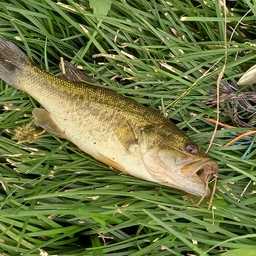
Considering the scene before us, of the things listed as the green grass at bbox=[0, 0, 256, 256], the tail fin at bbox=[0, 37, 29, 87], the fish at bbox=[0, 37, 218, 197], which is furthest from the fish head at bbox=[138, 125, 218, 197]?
the tail fin at bbox=[0, 37, 29, 87]

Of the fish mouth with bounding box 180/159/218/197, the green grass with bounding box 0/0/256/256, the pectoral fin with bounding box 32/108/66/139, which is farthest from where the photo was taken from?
the pectoral fin with bounding box 32/108/66/139

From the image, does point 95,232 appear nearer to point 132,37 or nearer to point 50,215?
point 50,215

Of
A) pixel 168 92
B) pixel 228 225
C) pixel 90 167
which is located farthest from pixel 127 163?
pixel 228 225

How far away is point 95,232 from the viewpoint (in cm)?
296

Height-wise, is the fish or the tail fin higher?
the tail fin

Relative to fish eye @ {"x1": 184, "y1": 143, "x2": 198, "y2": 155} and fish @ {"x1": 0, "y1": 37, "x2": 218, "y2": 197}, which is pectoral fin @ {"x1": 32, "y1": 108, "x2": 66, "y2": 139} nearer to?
fish @ {"x1": 0, "y1": 37, "x2": 218, "y2": 197}

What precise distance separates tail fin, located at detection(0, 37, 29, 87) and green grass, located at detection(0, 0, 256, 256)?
0.39 ft

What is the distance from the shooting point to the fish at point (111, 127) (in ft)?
9.13

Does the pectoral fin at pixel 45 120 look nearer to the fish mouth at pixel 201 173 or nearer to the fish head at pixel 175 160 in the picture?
the fish head at pixel 175 160

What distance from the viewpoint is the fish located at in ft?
9.13

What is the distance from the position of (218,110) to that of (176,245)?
988mm

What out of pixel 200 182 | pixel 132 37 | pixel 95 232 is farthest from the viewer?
pixel 132 37

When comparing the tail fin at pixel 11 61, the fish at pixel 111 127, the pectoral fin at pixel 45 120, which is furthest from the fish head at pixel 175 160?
the tail fin at pixel 11 61

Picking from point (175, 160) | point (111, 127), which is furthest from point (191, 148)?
point (111, 127)
